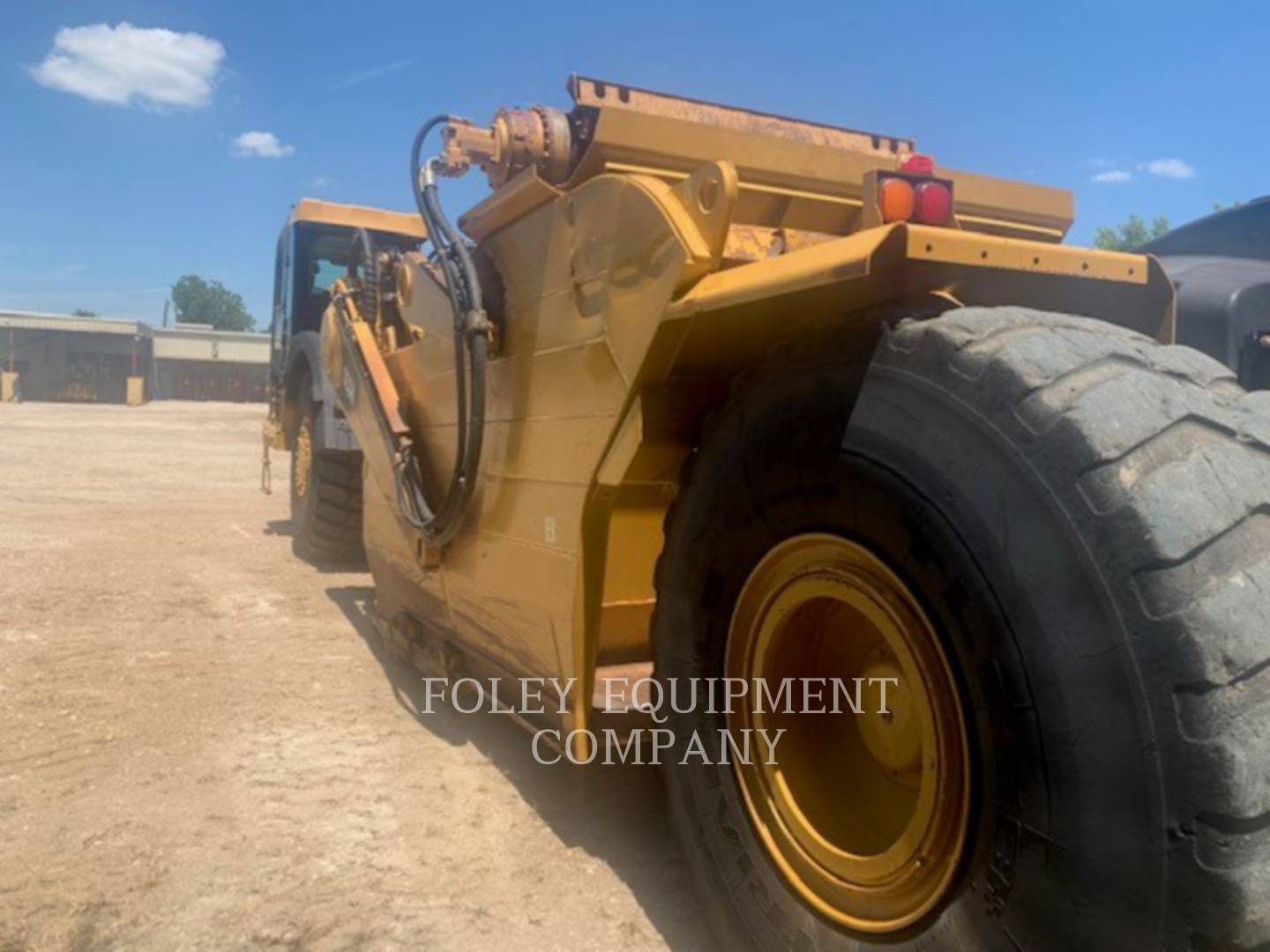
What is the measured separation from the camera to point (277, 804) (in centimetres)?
341

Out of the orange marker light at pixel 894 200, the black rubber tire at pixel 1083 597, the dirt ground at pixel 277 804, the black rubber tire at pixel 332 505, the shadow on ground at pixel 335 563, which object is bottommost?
the dirt ground at pixel 277 804

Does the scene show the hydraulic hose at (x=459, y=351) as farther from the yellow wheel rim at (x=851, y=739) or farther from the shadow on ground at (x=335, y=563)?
the shadow on ground at (x=335, y=563)

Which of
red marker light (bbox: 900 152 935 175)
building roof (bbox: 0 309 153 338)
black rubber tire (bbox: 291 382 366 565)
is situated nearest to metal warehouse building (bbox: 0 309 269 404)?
building roof (bbox: 0 309 153 338)

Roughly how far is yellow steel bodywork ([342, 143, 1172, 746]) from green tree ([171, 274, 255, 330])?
379 ft

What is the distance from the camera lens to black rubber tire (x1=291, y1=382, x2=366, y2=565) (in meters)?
7.82

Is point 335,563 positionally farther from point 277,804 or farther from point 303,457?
point 277,804

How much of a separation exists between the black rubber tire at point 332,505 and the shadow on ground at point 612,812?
368 centimetres

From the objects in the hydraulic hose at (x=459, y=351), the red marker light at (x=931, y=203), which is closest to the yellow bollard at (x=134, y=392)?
the hydraulic hose at (x=459, y=351)

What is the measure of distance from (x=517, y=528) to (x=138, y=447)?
19115mm

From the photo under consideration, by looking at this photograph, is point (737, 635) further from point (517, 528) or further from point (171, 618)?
point (171, 618)

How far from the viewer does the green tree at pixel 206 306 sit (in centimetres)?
10975

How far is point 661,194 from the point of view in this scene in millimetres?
2555

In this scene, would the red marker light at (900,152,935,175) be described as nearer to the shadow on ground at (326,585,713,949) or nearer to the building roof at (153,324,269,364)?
the shadow on ground at (326,585,713,949)

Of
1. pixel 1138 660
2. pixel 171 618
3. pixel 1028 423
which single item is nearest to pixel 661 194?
pixel 1028 423
